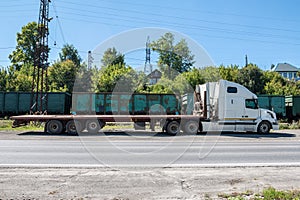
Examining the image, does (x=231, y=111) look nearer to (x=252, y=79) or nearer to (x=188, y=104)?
(x=188, y=104)

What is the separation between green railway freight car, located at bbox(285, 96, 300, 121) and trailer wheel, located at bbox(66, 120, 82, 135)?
2070 centimetres

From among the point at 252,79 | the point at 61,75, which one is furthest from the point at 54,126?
the point at 252,79

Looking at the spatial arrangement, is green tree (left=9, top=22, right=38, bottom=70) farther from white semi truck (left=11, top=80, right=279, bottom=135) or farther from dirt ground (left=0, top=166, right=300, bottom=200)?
dirt ground (left=0, top=166, right=300, bottom=200)

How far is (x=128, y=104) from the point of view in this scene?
2414 cm

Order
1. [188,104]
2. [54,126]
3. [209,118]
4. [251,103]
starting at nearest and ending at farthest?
[54,126], [209,118], [251,103], [188,104]

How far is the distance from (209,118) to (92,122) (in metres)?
7.45

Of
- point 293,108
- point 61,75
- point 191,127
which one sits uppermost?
point 61,75

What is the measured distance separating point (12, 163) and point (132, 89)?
14.8m

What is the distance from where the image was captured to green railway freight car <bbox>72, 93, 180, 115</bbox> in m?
24.0

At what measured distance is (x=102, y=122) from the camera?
53.7 ft

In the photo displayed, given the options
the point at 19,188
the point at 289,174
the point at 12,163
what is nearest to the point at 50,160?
the point at 12,163

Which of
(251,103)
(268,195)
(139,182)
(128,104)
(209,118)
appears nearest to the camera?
(268,195)

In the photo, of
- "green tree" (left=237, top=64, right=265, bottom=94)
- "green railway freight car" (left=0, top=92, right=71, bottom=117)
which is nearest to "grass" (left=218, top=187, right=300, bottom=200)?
"green railway freight car" (left=0, top=92, right=71, bottom=117)

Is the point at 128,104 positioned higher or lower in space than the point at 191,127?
higher
